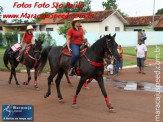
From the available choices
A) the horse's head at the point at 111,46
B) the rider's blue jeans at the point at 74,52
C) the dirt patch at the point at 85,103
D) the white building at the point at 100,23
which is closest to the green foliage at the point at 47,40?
the white building at the point at 100,23

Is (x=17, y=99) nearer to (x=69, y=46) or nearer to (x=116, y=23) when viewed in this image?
(x=69, y=46)

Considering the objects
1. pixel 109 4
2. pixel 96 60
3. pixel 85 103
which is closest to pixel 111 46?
pixel 96 60

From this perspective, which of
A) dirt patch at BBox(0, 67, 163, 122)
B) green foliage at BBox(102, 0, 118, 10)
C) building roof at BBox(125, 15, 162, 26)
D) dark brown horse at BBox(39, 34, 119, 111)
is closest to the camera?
dirt patch at BBox(0, 67, 163, 122)

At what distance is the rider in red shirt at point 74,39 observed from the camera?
24.5 feet

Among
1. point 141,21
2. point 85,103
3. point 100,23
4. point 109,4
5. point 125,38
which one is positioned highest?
point 109,4

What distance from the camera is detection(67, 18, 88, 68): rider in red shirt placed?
748 centimetres

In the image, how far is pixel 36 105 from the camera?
741 centimetres

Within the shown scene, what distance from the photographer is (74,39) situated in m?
7.60

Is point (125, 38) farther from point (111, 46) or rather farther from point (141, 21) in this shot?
point (111, 46)

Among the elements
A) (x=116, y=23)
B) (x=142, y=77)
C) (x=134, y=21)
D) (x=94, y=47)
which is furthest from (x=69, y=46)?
(x=134, y=21)

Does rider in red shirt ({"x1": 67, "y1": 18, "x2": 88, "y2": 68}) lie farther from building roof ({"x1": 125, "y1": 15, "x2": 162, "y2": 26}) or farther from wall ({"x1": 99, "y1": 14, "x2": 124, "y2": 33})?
building roof ({"x1": 125, "y1": 15, "x2": 162, "y2": 26})

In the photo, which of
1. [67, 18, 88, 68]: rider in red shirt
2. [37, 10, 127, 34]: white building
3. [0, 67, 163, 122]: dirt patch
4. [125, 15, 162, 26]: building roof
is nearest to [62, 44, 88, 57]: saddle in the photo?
[67, 18, 88, 68]: rider in red shirt

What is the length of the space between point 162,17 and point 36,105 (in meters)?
48.6

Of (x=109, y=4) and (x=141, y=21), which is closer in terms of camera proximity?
(x=141, y=21)
